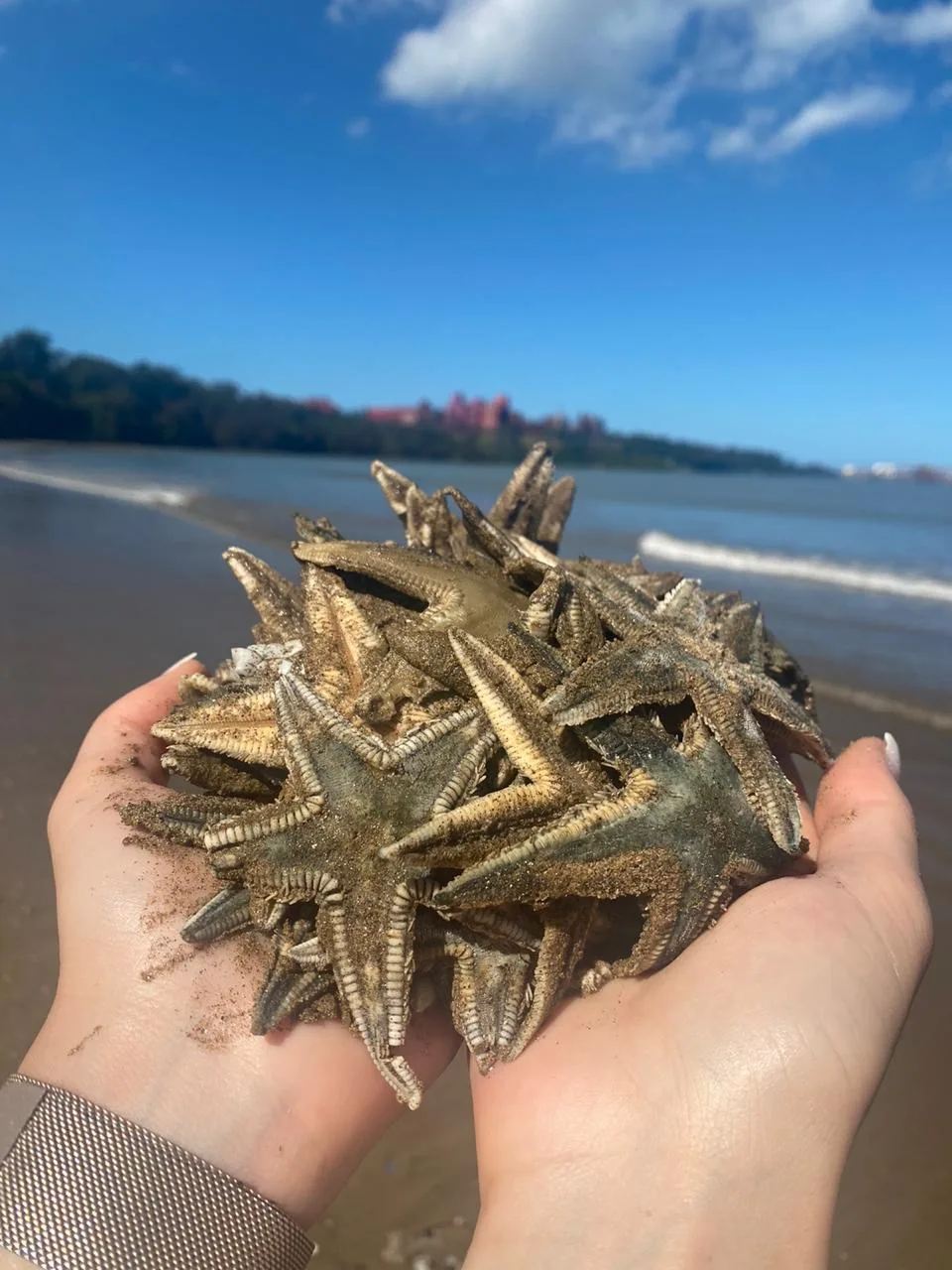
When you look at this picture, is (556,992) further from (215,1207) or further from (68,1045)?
(68,1045)

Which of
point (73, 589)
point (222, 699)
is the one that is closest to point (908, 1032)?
point (222, 699)

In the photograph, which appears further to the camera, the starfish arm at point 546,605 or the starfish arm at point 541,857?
the starfish arm at point 546,605

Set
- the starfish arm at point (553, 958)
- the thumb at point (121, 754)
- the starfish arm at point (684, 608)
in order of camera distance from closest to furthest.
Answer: the starfish arm at point (553, 958) < the starfish arm at point (684, 608) < the thumb at point (121, 754)

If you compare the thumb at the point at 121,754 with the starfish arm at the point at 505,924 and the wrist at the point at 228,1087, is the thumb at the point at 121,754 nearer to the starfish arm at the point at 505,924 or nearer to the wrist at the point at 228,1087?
the wrist at the point at 228,1087

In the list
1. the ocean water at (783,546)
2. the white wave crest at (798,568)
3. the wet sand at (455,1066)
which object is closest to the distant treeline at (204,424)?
the ocean water at (783,546)

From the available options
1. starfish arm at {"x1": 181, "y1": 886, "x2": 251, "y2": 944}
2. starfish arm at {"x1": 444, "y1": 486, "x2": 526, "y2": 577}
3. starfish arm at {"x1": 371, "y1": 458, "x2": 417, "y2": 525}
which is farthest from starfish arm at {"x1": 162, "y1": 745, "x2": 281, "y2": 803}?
starfish arm at {"x1": 371, "y1": 458, "x2": 417, "y2": 525}

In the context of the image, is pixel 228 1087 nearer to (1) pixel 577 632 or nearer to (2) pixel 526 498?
(1) pixel 577 632
